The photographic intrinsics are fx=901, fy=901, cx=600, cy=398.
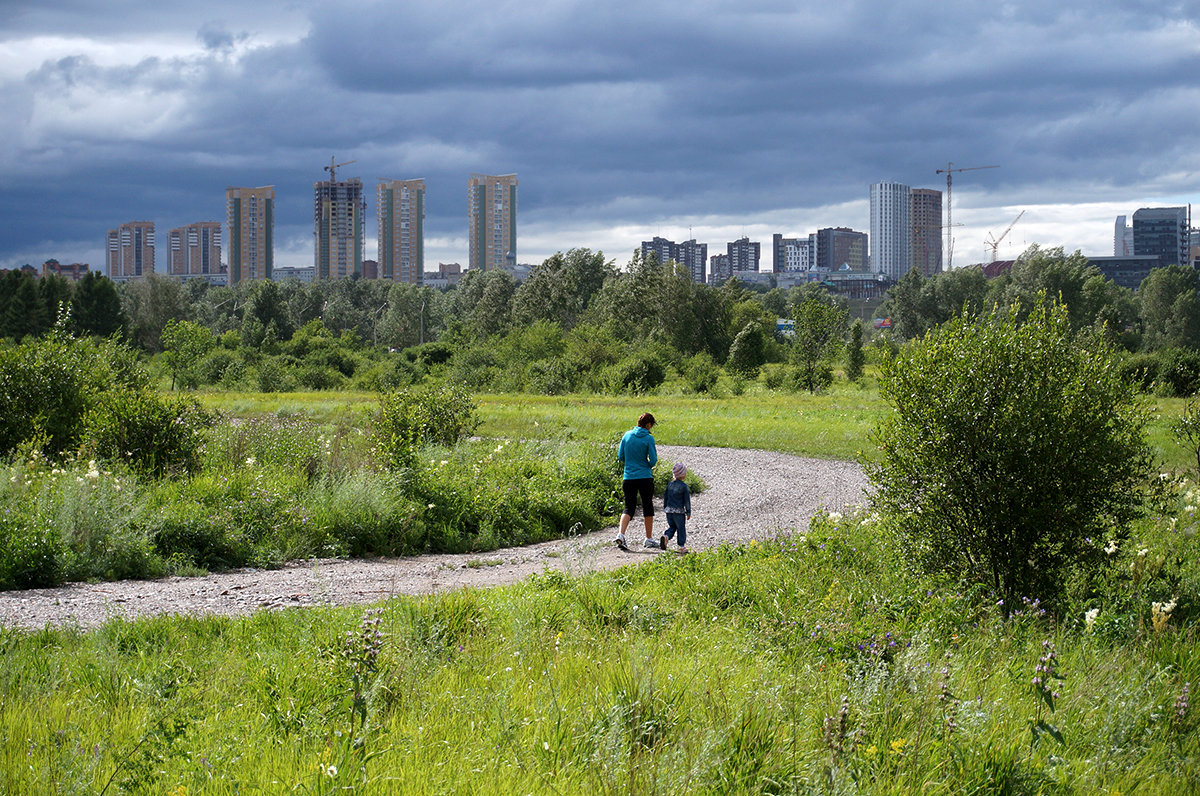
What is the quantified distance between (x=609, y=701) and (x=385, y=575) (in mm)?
5983

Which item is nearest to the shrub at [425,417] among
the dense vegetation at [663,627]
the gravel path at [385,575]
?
the dense vegetation at [663,627]

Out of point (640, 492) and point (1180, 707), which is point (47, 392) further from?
point (1180, 707)

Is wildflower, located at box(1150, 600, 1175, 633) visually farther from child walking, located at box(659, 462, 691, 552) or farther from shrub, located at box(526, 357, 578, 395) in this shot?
shrub, located at box(526, 357, 578, 395)

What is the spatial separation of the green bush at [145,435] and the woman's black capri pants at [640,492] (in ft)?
21.6

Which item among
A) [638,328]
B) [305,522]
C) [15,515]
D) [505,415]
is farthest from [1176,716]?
[638,328]

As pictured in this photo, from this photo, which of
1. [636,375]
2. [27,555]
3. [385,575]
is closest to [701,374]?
[636,375]

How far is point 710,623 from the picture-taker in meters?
6.69

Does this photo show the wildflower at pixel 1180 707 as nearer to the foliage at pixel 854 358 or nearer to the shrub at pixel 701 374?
the shrub at pixel 701 374

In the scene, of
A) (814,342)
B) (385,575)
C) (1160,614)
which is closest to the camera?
(1160,614)

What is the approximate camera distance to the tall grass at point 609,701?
12.5ft

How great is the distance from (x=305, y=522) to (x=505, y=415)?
66.9 feet

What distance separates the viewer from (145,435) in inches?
539

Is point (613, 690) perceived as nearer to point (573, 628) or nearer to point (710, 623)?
point (573, 628)

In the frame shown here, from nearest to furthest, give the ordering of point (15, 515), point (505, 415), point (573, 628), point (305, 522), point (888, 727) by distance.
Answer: point (888, 727) → point (573, 628) → point (15, 515) → point (305, 522) → point (505, 415)
